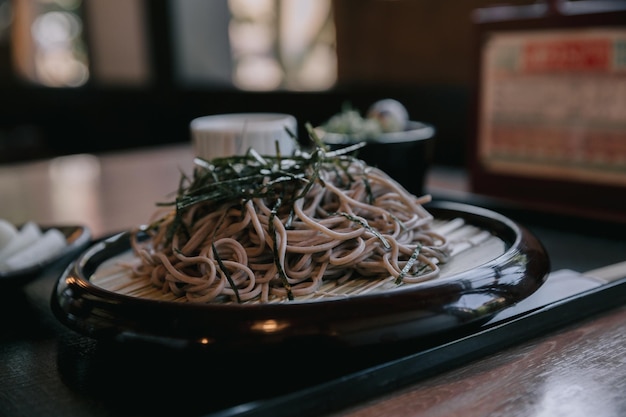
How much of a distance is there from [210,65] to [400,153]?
3654mm

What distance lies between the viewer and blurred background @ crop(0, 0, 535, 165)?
3.16 meters

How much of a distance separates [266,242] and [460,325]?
1.10 feet

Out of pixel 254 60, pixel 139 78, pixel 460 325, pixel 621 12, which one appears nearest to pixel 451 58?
pixel 621 12

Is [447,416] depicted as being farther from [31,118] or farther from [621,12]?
[31,118]

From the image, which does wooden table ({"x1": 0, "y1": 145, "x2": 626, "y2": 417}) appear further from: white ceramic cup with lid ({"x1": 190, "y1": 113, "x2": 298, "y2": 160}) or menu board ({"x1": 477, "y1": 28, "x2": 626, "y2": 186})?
menu board ({"x1": 477, "y1": 28, "x2": 626, "y2": 186})

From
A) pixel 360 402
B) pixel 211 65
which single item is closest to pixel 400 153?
pixel 360 402

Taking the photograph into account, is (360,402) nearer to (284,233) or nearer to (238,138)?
(284,233)

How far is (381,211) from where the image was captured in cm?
116

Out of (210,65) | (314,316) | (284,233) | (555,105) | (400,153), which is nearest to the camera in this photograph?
(314,316)

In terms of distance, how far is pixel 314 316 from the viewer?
0.82 metres

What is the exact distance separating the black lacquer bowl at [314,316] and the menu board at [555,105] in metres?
1.08

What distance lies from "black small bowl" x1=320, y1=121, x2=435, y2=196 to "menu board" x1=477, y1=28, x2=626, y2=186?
1.12ft

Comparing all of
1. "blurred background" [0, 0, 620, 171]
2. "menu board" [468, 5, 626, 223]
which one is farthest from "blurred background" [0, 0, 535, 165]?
"menu board" [468, 5, 626, 223]

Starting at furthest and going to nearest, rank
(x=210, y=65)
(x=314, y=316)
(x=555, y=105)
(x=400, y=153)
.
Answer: (x=210, y=65) < (x=555, y=105) < (x=400, y=153) < (x=314, y=316)
